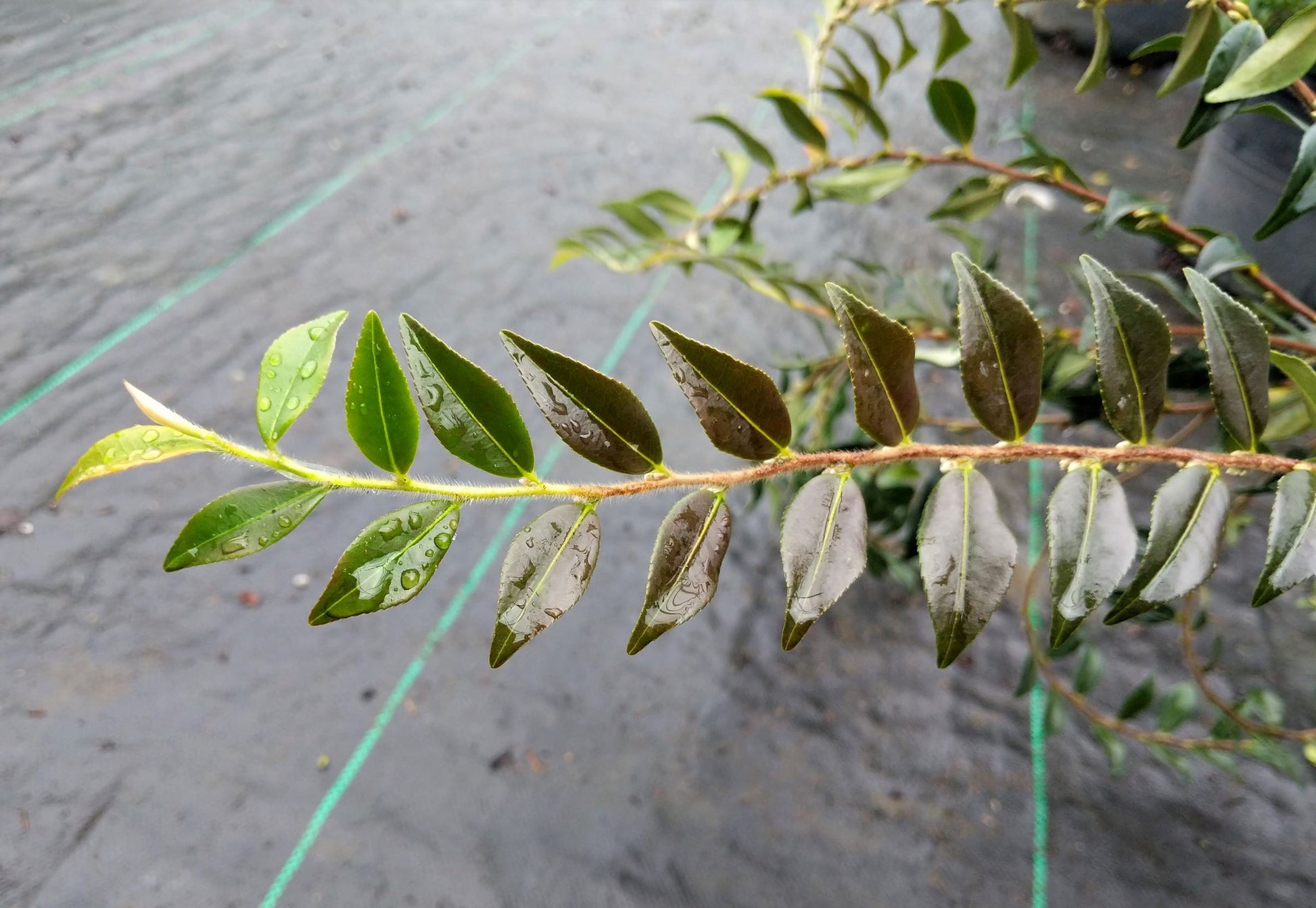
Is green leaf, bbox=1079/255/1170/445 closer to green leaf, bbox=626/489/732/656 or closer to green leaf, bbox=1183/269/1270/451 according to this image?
green leaf, bbox=1183/269/1270/451

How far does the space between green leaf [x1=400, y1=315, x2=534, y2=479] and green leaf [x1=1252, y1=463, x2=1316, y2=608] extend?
0.44 metres

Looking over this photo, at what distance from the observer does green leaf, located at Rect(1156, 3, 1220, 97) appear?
0.62 meters

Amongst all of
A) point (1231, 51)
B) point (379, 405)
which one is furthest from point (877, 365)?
point (1231, 51)

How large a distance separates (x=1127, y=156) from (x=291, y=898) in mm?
2927

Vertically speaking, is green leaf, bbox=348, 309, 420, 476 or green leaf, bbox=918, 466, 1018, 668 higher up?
green leaf, bbox=348, 309, 420, 476

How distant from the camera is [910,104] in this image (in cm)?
279

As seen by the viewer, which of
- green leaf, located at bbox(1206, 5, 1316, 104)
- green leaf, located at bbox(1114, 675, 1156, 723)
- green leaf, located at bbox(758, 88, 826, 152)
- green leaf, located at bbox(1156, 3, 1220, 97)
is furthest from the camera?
green leaf, located at bbox(1114, 675, 1156, 723)

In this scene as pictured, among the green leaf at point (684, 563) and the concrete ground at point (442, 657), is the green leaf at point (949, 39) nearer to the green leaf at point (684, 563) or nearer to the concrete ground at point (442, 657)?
the green leaf at point (684, 563)

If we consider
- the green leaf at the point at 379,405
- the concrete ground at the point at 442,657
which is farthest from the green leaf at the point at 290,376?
the concrete ground at the point at 442,657

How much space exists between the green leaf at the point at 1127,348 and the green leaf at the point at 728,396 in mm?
206

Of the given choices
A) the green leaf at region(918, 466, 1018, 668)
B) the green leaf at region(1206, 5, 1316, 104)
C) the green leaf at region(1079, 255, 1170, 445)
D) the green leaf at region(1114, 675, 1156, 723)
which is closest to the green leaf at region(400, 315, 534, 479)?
the green leaf at region(918, 466, 1018, 668)

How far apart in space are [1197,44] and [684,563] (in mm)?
622

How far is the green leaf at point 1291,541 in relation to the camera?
45cm

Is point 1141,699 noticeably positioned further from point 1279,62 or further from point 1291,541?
point 1279,62
